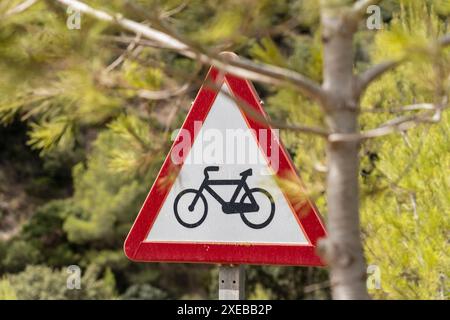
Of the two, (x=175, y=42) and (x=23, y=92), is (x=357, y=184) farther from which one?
(x=23, y=92)

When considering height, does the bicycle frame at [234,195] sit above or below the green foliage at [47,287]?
below

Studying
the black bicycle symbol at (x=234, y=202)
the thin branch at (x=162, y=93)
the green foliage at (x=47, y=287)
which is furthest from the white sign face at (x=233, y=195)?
the green foliage at (x=47, y=287)

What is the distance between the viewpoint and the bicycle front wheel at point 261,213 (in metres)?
2.78

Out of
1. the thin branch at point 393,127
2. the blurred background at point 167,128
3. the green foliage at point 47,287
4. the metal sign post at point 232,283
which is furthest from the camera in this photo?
the green foliage at point 47,287

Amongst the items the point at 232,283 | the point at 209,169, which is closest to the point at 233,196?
the point at 209,169

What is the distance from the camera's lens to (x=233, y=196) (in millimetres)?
2803

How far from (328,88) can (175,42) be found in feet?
1.06

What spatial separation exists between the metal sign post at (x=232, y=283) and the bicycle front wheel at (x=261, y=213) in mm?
135

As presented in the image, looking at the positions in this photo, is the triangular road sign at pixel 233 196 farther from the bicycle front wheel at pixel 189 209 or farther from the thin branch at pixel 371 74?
the thin branch at pixel 371 74

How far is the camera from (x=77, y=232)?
16.5 meters

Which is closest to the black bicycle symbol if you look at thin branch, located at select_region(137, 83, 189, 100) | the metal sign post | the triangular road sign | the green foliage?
the triangular road sign

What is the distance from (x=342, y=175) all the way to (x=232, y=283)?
0.94 m

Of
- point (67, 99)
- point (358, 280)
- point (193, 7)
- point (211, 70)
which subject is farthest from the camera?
point (211, 70)
